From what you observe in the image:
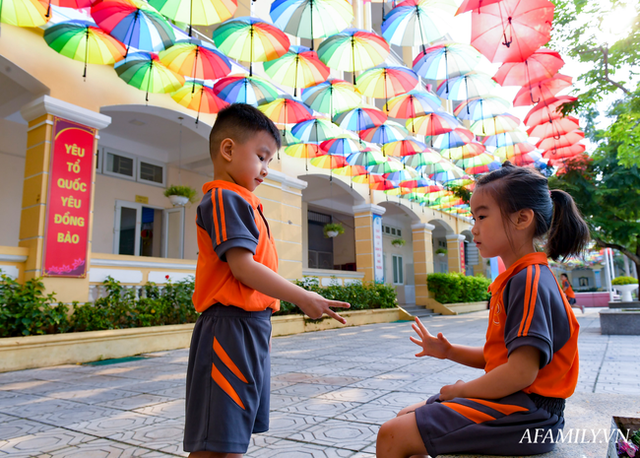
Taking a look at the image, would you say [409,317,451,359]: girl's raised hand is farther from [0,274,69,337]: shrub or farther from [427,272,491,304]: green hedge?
[427,272,491,304]: green hedge

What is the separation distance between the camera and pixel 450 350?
5.08 ft

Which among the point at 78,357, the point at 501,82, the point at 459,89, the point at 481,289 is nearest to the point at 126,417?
the point at 78,357

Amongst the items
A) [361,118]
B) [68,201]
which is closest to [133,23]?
[68,201]

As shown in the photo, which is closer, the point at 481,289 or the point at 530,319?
the point at 530,319

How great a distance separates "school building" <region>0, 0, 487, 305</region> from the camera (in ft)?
21.5

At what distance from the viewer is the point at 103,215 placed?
10805 mm

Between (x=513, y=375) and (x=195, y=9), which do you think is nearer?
(x=513, y=375)

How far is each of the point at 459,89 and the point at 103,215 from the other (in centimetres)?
923

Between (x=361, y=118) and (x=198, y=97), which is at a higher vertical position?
(x=361, y=118)

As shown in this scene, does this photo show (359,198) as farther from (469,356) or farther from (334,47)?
(469,356)

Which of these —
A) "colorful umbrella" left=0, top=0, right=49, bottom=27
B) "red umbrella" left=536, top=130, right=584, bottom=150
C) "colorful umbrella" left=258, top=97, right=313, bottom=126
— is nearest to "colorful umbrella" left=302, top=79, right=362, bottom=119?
"colorful umbrella" left=258, top=97, right=313, bottom=126

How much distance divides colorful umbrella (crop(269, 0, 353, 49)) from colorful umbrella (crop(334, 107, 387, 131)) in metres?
3.24

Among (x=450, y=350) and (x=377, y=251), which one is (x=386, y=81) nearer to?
(x=450, y=350)

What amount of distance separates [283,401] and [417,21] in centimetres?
599
